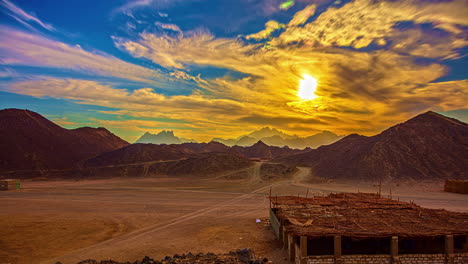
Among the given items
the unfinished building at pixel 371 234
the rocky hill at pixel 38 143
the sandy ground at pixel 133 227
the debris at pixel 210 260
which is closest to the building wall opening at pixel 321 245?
the unfinished building at pixel 371 234

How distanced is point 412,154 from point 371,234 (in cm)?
6163

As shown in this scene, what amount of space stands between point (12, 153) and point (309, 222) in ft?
328

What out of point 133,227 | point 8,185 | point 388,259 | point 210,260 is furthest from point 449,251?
point 8,185

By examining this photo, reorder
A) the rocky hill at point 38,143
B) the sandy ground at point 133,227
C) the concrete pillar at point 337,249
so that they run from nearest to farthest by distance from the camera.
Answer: the concrete pillar at point 337,249 < the sandy ground at point 133,227 < the rocky hill at point 38,143

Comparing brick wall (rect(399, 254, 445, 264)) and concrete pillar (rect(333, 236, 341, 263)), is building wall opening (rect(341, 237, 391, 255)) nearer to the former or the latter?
brick wall (rect(399, 254, 445, 264))

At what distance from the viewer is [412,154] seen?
2525 inches

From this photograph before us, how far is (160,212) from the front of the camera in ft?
99.1

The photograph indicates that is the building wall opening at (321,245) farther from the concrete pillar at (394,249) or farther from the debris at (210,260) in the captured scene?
the concrete pillar at (394,249)

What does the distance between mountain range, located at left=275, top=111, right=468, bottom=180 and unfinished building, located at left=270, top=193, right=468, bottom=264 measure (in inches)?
1784

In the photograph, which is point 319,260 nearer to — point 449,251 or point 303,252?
point 303,252

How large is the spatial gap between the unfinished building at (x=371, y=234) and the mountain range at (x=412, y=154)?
4530 centimetres

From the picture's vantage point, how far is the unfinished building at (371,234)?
1377 centimetres

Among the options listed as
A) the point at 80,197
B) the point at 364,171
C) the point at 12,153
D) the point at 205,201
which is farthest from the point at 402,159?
the point at 12,153

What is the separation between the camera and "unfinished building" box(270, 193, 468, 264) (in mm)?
13773
